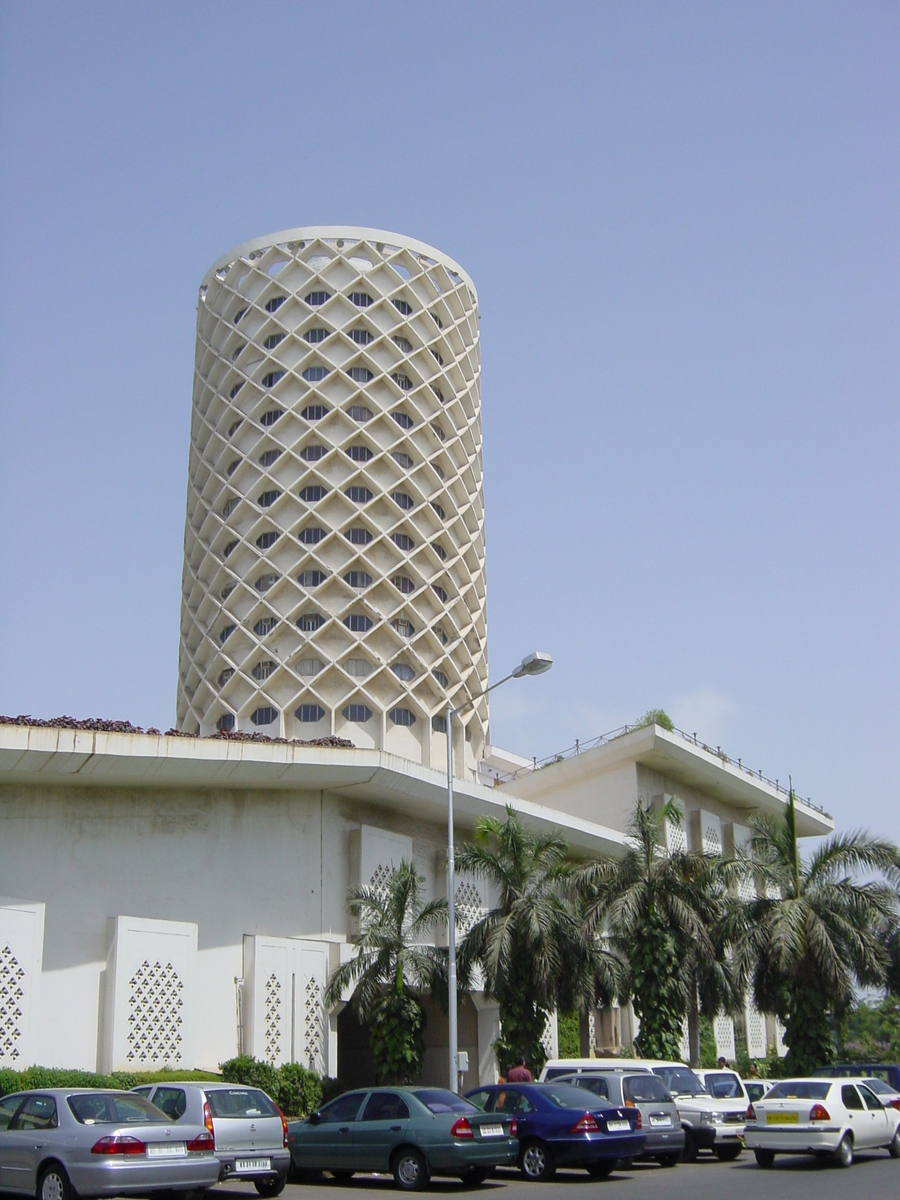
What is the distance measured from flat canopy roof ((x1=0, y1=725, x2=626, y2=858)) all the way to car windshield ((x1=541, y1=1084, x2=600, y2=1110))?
10779mm

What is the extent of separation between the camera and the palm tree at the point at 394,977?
80.2 feet

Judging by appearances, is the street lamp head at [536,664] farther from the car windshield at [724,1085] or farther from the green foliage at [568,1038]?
the green foliage at [568,1038]


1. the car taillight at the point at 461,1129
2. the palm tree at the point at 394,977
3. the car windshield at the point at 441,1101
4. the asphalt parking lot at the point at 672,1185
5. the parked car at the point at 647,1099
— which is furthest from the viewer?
the palm tree at the point at 394,977

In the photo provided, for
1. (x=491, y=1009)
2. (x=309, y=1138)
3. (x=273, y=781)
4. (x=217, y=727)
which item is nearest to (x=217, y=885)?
(x=273, y=781)

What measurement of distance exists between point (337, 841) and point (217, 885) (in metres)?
3.35

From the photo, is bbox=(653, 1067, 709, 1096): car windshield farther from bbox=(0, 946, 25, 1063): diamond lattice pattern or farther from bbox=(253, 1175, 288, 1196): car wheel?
bbox=(0, 946, 25, 1063): diamond lattice pattern

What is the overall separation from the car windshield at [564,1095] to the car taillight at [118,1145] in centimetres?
609

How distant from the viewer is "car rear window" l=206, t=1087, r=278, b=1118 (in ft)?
45.9

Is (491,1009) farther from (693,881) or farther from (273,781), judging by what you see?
(273,781)

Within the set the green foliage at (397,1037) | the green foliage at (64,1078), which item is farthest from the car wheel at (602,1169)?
the green foliage at (397,1037)

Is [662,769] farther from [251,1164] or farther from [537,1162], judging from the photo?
[251,1164]

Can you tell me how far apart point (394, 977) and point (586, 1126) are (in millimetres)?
9547

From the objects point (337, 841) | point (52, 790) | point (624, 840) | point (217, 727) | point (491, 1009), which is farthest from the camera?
point (217, 727)

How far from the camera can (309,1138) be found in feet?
52.2
